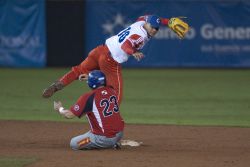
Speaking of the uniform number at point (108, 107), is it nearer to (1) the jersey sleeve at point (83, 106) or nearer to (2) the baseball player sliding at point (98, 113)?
(2) the baseball player sliding at point (98, 113)

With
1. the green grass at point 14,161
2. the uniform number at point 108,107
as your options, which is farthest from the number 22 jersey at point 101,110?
the green grass at point 14,161

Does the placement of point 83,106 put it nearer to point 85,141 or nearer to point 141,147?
→ point 85,141

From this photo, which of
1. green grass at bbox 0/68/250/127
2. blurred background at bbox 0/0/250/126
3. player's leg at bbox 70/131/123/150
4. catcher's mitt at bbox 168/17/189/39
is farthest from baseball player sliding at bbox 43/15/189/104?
blurred background at bbox 0/0/250/126

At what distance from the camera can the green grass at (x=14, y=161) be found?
8598mm

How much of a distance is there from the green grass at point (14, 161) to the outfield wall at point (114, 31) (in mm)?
14857

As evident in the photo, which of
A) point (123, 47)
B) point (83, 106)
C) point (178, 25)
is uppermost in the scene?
point (178, 25)

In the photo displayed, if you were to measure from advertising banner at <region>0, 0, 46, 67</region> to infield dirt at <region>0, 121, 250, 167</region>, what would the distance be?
11304mm

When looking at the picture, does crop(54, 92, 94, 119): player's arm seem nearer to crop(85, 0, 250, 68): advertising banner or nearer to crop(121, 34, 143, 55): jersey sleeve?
crop(121, 34, 143, 55): jersey sleeve

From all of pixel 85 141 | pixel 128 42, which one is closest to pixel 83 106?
pixel 85 141

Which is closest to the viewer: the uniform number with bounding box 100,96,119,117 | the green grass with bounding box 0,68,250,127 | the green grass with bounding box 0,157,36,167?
the green grass with bounding box 0,157,36,167

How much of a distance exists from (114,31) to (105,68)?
13.2 m

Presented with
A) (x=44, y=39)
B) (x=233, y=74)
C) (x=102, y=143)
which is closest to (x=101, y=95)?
(x=102, y=143)

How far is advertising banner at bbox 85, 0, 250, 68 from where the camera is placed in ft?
76.8

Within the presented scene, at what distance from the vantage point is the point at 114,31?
24.0 metres
